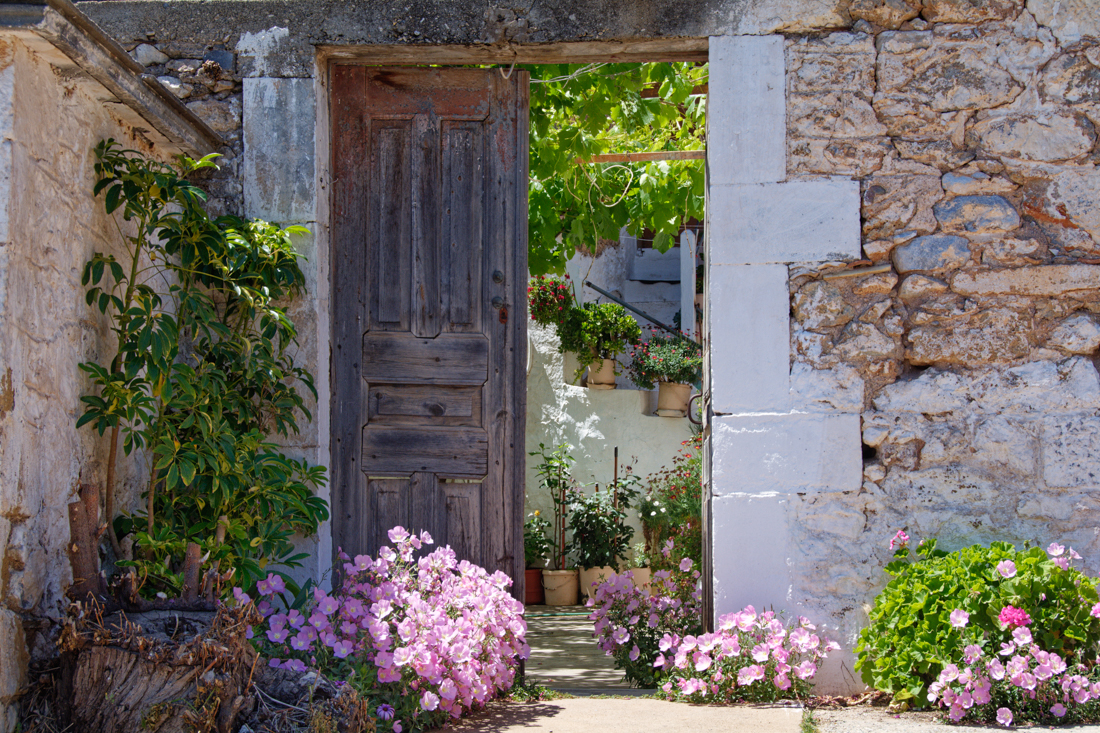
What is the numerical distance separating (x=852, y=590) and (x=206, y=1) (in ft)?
Answer: 11.1

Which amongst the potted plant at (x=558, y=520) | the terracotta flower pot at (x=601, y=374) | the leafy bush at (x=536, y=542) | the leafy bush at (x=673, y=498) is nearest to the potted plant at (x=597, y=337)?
the terracotta flower pot at (x=601, y=374)

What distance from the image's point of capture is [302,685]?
2.63 meters

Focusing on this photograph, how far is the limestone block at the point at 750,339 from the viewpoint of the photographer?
11.2ft

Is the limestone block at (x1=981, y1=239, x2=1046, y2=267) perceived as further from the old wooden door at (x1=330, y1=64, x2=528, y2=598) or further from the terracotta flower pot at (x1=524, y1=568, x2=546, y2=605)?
the terracotta flower pot at (x1=524, y1=568, x2=546, y2=605)

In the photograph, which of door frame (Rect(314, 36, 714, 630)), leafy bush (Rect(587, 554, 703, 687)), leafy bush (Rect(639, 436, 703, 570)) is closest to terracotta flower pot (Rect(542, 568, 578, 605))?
leafy bush (Rect(639, 436, 703, 570))

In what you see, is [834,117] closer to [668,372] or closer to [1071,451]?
[1071,451]

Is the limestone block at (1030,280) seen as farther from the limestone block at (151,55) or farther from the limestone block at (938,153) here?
the limestone block at (151,55)

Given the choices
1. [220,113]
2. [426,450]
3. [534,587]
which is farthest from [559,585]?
[220,113]

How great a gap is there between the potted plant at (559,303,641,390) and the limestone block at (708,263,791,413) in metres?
4.28

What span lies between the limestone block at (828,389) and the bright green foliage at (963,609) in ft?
2.02

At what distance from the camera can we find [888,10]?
3.44m

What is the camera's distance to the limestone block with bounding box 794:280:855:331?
11.2ft

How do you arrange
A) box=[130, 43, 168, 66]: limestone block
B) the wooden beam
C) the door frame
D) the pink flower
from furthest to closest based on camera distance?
the wooden beam → box=[130, 43, 168, 66]: limestone block → the door frame → the pink flower

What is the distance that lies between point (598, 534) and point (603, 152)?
2906mm
